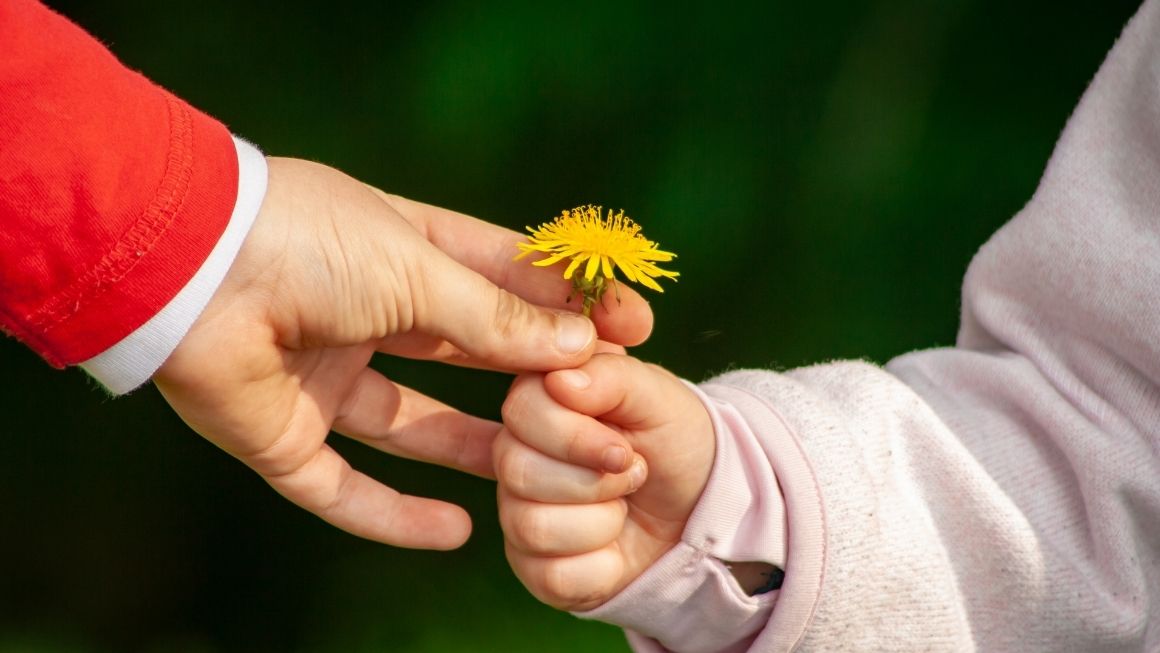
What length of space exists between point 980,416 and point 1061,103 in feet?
1.91

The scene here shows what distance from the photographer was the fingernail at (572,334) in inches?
32.9

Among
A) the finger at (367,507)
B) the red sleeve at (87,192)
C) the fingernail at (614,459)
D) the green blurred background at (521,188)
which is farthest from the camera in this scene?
the green blurred background at (521,188)

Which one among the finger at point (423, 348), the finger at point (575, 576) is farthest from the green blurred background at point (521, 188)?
the finger at point (575, 576)

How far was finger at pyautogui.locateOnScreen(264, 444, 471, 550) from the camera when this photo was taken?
0.96 metres

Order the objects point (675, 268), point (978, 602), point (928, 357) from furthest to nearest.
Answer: point (675, 268) < point (928, 357) < point (978, 602)

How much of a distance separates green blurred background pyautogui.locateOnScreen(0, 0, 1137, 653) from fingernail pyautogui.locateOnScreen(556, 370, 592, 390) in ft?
1.75

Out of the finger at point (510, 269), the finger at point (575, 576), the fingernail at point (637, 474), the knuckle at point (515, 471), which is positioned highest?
the finger at point (510, 269)

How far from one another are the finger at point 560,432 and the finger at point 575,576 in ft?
0.34

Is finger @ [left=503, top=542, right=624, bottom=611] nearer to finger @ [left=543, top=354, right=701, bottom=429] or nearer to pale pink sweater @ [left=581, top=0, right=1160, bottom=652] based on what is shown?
pale pink sweater @ [left=581, top=0, right=1160, bottom=652]

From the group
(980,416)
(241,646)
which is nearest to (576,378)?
(980,416)

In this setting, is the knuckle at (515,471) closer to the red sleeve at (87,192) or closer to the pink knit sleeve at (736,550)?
the pink knit sleeve at (736,550)

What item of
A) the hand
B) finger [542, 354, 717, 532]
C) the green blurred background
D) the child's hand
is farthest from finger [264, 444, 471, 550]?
the green blurred background

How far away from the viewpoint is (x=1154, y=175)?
3.05 ft

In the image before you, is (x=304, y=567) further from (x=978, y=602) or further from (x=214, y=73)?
(x=978, y=602)
